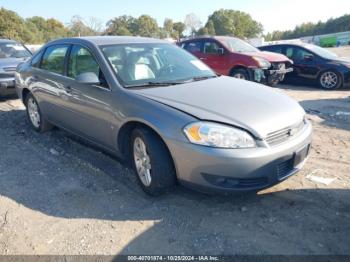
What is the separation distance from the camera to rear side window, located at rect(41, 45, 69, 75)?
481 cm

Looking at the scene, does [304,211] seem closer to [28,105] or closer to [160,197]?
[160,197]

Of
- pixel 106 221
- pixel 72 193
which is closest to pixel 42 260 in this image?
pixel 106 221

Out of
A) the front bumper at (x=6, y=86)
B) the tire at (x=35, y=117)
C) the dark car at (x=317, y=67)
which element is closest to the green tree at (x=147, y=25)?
the dark car at (x=317, y=67)

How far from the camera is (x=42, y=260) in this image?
2734mm

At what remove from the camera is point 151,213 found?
3.32 meters

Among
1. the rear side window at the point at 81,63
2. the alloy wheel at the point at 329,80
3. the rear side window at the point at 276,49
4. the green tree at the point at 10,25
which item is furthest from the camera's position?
the green tree at the point at 10,25

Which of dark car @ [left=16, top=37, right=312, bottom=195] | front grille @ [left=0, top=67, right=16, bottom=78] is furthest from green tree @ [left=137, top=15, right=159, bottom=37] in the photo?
dark car @ [left=16, top=37, right=312, bottom=195]

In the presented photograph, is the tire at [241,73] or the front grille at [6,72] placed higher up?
the front grille at [6,72]

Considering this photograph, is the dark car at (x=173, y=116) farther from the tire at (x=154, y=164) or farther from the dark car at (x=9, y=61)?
the dark car at (x=9, y=61)

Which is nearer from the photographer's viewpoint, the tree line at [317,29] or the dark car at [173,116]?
the dark car at [173,116]

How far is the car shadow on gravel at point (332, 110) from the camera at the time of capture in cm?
627

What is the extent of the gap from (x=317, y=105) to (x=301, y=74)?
3.21 meters

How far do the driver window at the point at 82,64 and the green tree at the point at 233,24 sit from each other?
83.5 meters

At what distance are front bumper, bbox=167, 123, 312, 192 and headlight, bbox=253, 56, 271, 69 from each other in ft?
21.8
